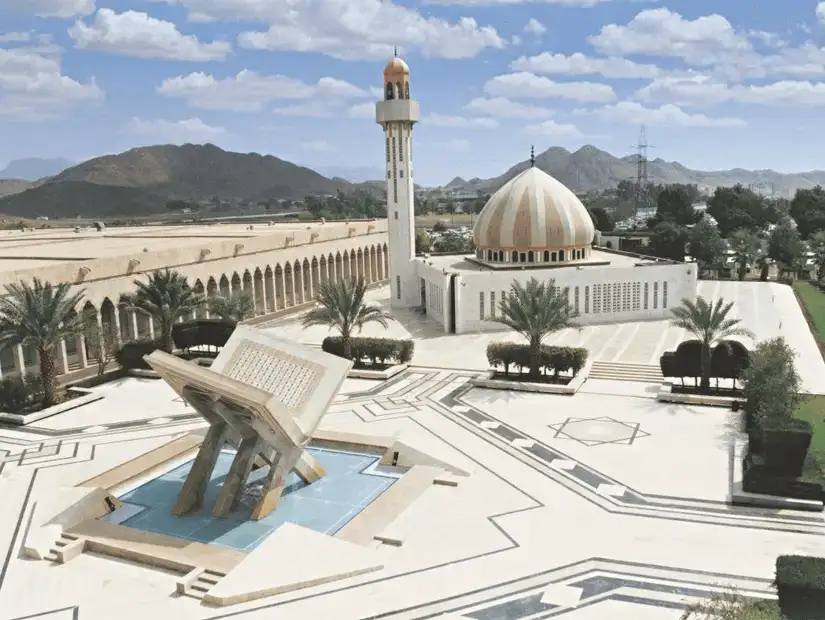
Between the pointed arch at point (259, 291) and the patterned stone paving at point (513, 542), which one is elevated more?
the pointed arch at point (259, 291)

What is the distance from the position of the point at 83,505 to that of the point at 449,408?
1065cm

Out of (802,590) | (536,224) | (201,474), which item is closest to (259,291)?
(536,224)

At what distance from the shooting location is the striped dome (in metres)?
36.6

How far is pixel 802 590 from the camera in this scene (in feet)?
33.9

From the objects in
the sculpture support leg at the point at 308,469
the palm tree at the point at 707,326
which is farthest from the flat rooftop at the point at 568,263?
the sculpture support leg at the point at 308,469

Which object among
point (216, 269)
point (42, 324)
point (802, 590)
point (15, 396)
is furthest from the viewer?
point (216, 269)

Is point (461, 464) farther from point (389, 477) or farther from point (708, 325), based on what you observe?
point (708, 325)

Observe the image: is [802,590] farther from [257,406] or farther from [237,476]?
[237,476]

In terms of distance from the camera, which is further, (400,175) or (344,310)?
(400,175)

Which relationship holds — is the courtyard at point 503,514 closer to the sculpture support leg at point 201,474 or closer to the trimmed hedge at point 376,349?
the trimmed hedge at point 376,349

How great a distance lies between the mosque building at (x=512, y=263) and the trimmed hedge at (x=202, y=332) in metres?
10.1

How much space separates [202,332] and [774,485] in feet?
67.1

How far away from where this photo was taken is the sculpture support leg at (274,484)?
14641 millimetres

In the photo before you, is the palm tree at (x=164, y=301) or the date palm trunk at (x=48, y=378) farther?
the palm tree at (x=164, y=301)
